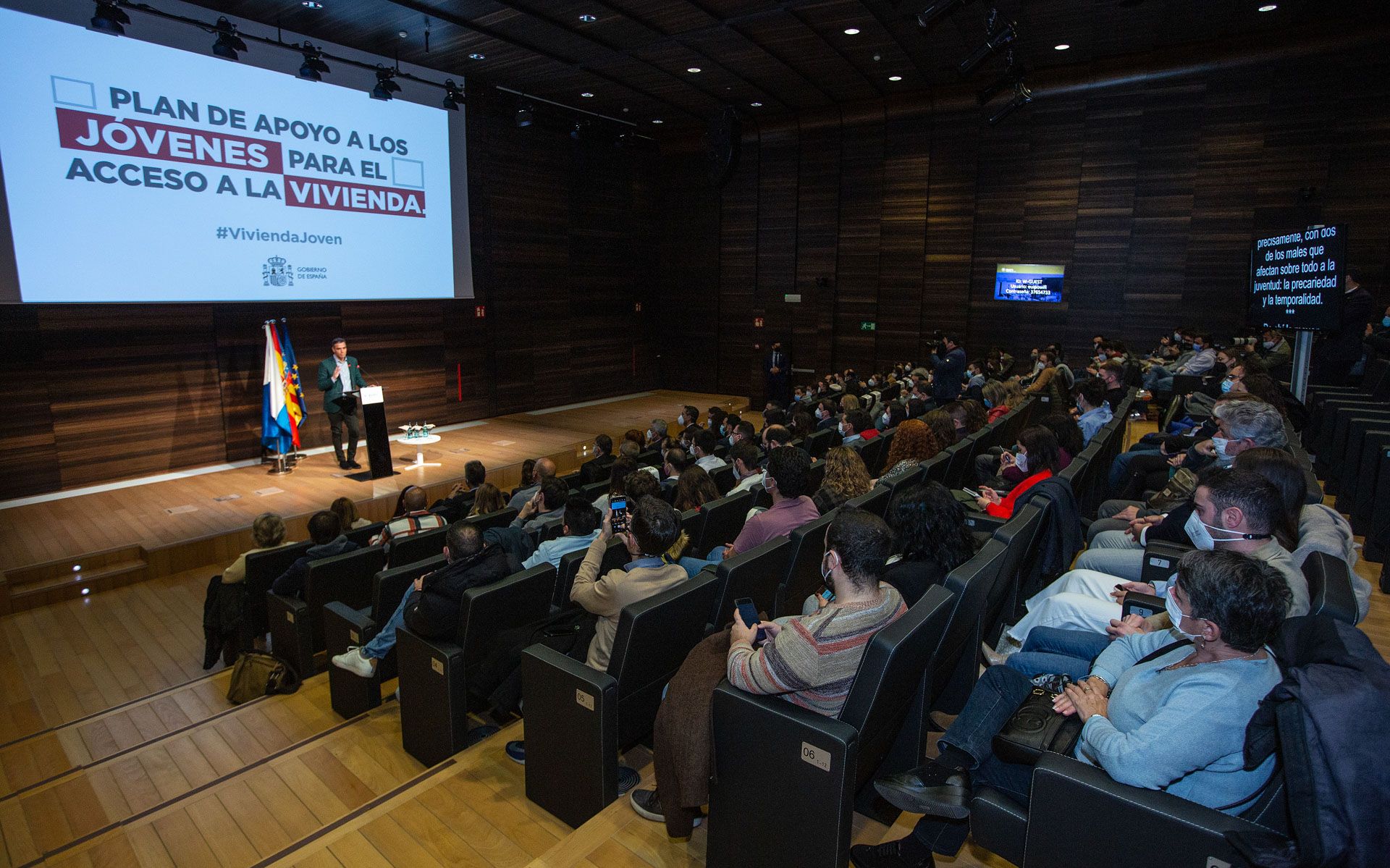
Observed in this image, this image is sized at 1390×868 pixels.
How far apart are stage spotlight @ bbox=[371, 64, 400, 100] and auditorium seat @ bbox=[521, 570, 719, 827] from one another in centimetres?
811

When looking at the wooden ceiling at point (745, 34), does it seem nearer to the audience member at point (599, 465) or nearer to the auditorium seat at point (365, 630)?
the audience member at point (599, 465)

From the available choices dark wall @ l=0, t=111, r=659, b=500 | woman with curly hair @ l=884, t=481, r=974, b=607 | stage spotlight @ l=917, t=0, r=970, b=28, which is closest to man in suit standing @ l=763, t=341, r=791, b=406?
dark wall @ l=0, t=111, r=659, b=500

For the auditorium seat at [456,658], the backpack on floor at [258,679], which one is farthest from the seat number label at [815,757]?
the backpack on floor at [258,679]

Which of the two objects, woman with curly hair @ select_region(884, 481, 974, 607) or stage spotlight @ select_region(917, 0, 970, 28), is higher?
stage spotlight @ select_region(917, 0, 970, 28)

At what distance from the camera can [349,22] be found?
7.81 m

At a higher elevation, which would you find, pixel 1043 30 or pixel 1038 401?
pixel 1043 30

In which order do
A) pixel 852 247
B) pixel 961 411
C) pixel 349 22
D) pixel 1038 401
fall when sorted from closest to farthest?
pixel 961 411
pixel 1038 401
pixel 349 22
pixel 852 247

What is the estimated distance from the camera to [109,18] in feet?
20.4

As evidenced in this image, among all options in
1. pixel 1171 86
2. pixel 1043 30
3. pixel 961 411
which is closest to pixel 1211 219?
pixel 1171 86

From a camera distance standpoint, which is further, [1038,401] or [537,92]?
[537,92]

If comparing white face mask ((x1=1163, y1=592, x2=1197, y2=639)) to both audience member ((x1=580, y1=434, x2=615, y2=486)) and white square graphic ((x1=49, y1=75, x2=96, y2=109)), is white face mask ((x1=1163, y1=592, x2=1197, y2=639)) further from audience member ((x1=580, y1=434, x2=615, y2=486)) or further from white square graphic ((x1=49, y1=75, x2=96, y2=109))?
white square graphic ((x1=49, y1=75, x2=96, y2=109))

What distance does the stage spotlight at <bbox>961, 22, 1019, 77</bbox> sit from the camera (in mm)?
6586

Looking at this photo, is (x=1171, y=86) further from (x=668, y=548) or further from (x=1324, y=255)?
(x=668, y=548)

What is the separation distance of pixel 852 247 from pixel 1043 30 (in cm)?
426
